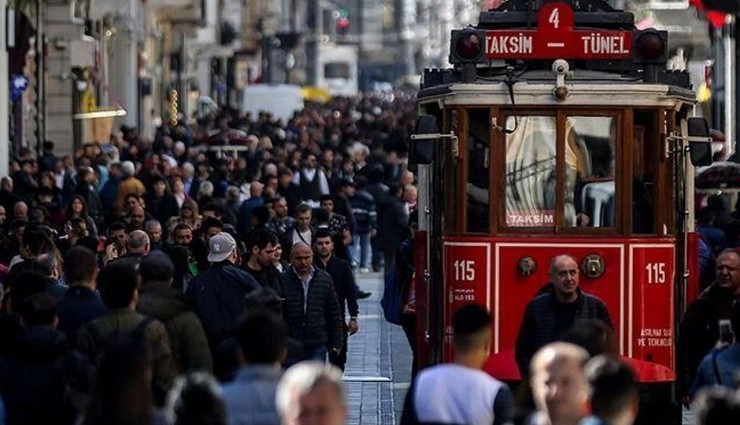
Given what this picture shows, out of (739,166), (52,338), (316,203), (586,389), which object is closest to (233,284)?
(52,338)

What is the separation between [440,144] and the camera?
16156 mm

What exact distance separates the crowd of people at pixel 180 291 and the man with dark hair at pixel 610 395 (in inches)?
32.4

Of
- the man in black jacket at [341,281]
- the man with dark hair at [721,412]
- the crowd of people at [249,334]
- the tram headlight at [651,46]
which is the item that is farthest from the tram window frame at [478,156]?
the man with dark hair at [721,412]

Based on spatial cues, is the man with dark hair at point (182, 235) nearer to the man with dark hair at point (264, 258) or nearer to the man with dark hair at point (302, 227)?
the man with dark hair at point (264, 258)

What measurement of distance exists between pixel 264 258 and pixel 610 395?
8297 millimetres

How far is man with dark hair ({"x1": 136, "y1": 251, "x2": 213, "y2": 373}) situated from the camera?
12.6 m

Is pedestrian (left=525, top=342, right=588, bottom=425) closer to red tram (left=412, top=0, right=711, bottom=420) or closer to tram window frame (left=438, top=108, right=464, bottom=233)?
red tram (left=412, top=0, right=711, bottom=420)

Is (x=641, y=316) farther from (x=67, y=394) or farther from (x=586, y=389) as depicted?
(x=586, y=389)

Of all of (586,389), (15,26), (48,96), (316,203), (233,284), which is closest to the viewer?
(586,389)

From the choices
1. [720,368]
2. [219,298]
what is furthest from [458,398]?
[219,298]

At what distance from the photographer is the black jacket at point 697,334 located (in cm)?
1415

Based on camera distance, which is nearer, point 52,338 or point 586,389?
point 586,389

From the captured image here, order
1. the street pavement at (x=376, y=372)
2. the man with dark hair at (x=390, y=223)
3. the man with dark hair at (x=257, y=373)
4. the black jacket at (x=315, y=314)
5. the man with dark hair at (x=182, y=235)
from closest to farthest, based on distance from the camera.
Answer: the man with dark hair at (x=257, y=373)
the black jacket at (x=315, y=314)
the street pavement at (x=376, y=372)
the man with dark hair at (x=182, y=235)
the man with dark hair at (x=390, y=223)

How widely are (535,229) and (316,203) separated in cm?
1659
